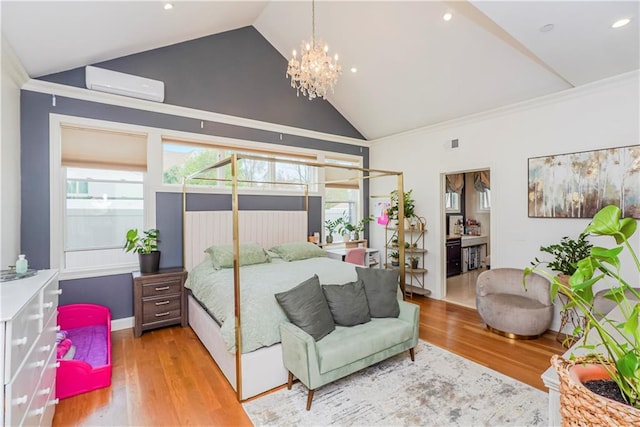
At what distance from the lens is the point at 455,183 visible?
7117 millimetres

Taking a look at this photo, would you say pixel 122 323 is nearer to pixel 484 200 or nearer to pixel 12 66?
pixel 12 66

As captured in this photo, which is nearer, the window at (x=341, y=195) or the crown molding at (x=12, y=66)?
the crown molding at (x=12, y=66)

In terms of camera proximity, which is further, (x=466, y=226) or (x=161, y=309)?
(x=466, y=226)

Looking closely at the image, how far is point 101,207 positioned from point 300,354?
323 cm

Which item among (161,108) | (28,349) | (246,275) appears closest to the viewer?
(28,349)

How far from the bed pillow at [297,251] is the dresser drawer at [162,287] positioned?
1398 millimetres

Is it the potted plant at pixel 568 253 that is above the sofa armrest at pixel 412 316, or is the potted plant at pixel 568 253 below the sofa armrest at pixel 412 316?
above

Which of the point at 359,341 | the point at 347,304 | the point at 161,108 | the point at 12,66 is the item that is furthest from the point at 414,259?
the point at 12,66

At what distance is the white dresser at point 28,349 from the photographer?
1.29m

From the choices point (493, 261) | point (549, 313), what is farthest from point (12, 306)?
point (493, 261)

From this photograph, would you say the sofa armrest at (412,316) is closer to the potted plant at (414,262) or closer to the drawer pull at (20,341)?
the potted plant at (414,262)

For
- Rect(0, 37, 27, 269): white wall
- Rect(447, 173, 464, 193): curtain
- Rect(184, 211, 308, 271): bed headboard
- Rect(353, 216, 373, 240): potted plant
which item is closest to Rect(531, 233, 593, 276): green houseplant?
Rect(353, 216, 373, 240): potted plant

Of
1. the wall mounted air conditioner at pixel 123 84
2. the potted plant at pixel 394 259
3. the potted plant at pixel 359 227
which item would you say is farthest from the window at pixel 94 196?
the potted plant at pixel 394 259

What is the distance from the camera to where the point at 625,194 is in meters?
3.22
